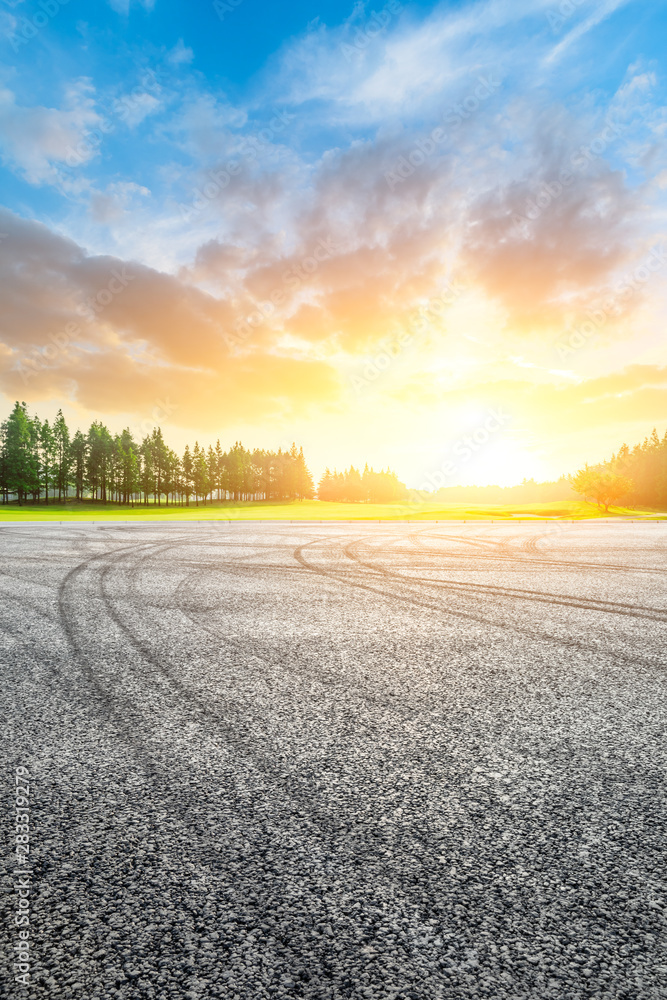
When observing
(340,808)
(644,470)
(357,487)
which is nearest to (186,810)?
(340,808)

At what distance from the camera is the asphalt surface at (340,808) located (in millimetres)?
1882

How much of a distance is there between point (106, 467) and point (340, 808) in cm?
9215

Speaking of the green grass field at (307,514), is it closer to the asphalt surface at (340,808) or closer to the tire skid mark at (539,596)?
the tire skid mark at (539,596)

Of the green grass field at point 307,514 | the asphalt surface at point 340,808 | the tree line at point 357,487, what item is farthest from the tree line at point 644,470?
the asphalt surface at point 340,808

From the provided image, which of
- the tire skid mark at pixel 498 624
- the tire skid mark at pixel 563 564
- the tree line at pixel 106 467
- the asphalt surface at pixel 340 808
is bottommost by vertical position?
the tire skid mark at pixel 563 564

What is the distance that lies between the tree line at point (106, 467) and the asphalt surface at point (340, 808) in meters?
77.8

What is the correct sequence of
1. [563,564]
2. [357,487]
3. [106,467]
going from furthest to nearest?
[357,487], [106,467], [563,564]

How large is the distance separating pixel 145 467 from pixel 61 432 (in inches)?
588

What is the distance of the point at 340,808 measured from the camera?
2.79 metres

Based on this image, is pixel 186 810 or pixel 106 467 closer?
pixel 186 810

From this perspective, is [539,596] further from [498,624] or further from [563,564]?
[563,564]

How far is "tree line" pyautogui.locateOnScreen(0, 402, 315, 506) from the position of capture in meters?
72.0

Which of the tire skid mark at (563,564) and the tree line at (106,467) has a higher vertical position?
the tree line at (106,467)

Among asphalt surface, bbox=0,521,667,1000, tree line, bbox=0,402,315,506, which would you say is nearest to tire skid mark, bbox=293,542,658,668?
asphalt surface, bbox=0,521,667,1000
